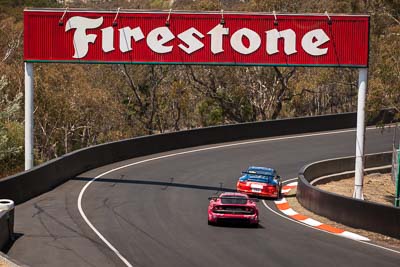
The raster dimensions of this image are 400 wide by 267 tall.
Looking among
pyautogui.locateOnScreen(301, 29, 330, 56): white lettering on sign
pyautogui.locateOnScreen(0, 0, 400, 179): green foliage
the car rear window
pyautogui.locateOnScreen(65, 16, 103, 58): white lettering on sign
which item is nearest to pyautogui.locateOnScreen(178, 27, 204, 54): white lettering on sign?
pyautogui.locateOnScreen(65, 16, 103, 58): white lettering on sign

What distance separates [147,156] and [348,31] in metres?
15.5

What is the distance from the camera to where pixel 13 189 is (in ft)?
85.9

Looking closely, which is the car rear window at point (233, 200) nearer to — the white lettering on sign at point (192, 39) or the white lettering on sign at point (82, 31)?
the white lettering on sign at point (192, 39)

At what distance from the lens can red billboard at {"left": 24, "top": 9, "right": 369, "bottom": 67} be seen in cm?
3066

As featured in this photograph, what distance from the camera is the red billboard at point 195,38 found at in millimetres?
30656

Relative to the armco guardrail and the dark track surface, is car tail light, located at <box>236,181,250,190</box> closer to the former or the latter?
the dark track surface

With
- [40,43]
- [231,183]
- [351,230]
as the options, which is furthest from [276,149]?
[351,230]

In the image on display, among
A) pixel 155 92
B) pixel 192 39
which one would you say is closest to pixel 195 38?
pixel 192 39

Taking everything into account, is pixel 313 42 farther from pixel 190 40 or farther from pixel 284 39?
pixel 190 40

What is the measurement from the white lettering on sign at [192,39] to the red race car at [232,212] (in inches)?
370

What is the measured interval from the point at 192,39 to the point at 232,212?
10417 millimetres

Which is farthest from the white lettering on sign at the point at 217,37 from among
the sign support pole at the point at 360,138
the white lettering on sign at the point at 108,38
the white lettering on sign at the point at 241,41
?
the sign support pole at the point at 360,138

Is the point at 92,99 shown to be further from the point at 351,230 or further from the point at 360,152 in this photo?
the point at 351,230

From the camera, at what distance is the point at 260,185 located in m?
30.2
